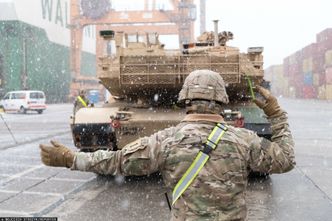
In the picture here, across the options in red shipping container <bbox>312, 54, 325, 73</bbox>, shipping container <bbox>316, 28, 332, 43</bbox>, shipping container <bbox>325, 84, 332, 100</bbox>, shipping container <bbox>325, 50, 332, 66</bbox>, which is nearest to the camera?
shipping container <bbox>325, 50, 332, 66</bbox>

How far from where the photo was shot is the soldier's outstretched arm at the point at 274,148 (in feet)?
9.18

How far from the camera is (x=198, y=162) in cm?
264

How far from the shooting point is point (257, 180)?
9.13 metres

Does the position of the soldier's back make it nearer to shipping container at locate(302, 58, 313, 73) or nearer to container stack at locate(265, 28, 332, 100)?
container stack at locate(265, 28, 332, 100)

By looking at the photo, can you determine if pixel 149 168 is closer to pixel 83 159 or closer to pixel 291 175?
pixel 83 159

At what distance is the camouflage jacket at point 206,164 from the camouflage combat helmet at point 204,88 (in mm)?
104

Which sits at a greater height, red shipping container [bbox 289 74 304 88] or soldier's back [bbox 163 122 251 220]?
red shipping container [bbox 289 74 304 88]

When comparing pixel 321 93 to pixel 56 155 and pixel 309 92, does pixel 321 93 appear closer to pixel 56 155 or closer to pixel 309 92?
pixel 309 92

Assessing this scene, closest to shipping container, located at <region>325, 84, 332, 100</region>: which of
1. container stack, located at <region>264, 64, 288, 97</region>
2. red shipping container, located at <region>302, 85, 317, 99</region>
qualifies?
red shipping container, located at <region>302, 85, 317, 99</region>

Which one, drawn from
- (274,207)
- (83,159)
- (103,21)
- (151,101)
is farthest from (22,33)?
(83,159)

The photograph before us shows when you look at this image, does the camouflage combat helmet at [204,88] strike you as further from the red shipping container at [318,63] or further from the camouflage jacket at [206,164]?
the red shipping container at [318,63]

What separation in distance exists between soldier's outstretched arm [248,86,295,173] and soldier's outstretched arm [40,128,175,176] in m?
0.49

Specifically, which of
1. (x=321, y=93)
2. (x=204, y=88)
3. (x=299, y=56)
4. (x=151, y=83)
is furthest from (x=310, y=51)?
(x=204, y=88)

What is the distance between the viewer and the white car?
33.5m
